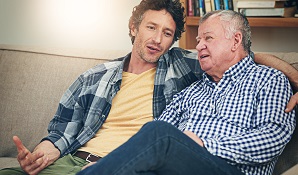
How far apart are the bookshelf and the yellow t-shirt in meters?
0.88

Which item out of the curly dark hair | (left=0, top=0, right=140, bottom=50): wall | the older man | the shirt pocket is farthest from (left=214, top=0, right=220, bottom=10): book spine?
the shirt pocket

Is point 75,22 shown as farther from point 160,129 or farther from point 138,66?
point 160,129

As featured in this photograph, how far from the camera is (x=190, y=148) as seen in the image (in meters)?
1.50

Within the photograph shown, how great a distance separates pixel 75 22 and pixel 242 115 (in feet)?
5.95

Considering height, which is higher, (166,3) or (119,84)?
(166,3)

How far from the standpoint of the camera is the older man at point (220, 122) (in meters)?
1.48

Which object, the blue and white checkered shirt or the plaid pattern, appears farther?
the plaid pattern

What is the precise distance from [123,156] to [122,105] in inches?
25.1

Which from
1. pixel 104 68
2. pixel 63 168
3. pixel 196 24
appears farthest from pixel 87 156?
pixel 196 24

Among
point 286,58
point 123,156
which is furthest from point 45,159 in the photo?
point 286,58

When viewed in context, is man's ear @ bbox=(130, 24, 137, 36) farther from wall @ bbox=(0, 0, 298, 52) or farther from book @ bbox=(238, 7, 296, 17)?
wall @ bbox=(0, 0, 298, 52)

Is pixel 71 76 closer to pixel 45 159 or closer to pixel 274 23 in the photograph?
pixel 45 159

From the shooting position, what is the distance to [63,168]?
193 centimetres

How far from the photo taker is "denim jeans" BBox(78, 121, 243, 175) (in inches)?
56.9
